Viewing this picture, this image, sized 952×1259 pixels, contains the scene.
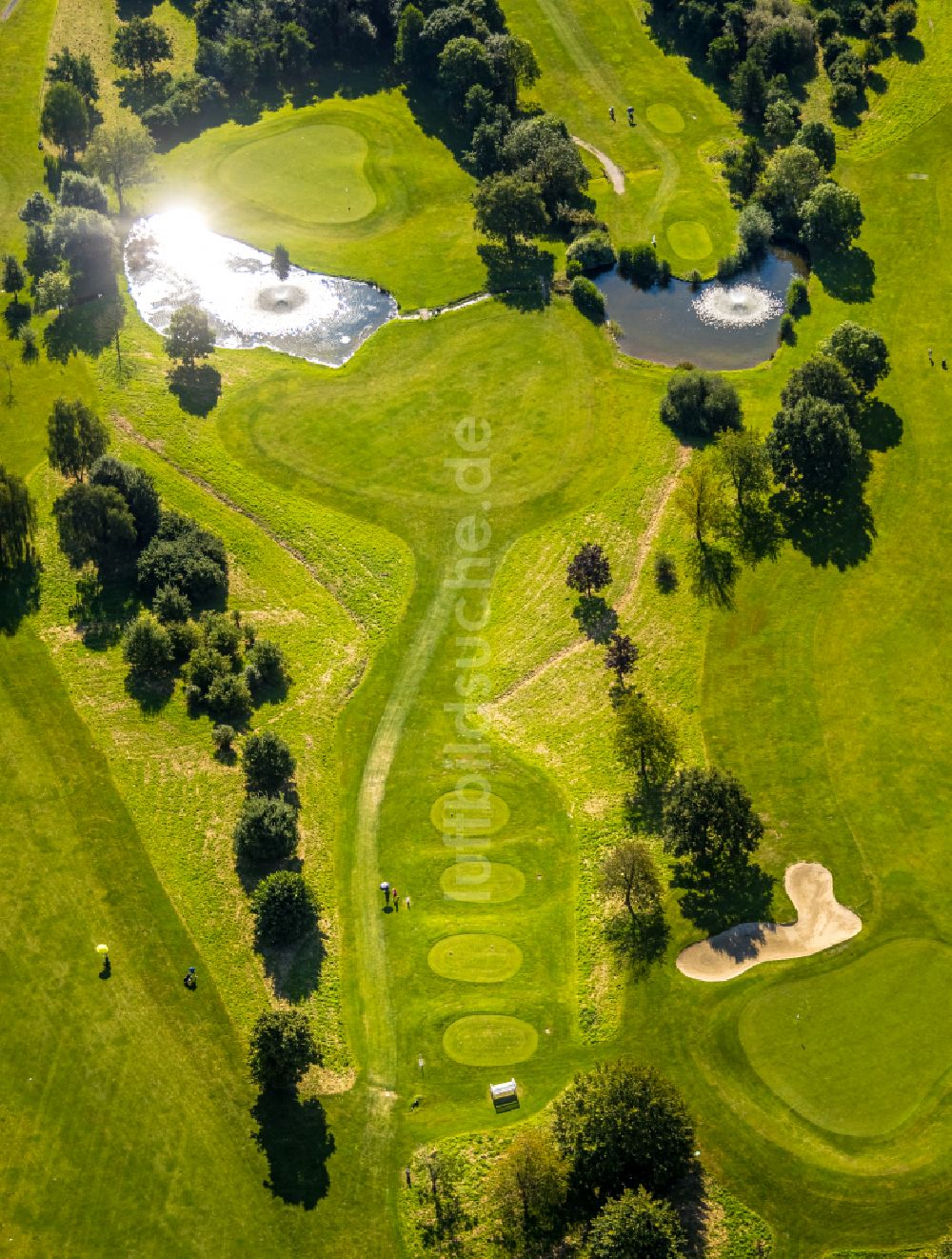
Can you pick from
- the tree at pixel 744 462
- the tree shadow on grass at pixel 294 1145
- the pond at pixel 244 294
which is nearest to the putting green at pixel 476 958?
the tree shadow on grass at pixel 294 1145

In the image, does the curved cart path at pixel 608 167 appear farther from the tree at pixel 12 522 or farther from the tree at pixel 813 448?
the tree at pixel 12 522

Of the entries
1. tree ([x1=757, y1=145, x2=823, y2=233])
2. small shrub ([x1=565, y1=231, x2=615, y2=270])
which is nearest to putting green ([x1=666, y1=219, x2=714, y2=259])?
small shrub ([x1=565, y1=231, x2=615, y2=270])

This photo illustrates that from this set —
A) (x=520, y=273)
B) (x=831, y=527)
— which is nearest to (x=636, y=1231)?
(x=831, y=527)

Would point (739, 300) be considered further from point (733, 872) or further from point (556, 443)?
point (733, 872)

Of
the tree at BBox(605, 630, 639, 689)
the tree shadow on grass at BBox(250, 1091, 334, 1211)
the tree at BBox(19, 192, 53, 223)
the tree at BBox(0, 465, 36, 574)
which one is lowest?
the tree shadow on grass at BBox(250, 1091, 334, 1211)

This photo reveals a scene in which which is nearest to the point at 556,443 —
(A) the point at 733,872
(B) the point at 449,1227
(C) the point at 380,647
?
(C) the point at 380,647

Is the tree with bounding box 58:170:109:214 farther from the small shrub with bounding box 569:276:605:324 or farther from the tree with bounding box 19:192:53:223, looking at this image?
the small shrub with bounding box 569:276:605:324
